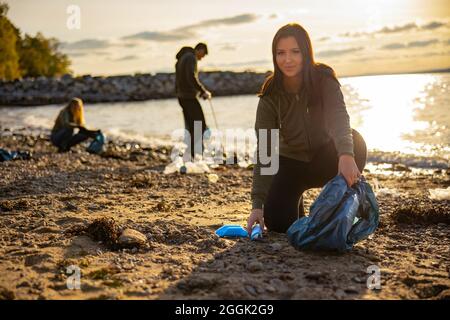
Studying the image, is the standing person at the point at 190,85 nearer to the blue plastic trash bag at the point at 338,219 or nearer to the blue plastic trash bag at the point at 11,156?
the blue plastic trash bag at the point at 11,156

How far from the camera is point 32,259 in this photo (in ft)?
13.2

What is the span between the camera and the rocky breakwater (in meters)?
47.6

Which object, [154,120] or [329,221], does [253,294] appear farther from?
[154,120]

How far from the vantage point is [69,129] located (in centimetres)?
1198

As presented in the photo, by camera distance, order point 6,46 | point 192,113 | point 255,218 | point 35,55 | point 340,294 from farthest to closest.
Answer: point 35,55 → point 6,46 → point 192,113 → point 255,218 → point 340,294

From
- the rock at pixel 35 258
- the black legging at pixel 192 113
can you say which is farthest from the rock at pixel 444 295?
the black legging at pixel 192 113

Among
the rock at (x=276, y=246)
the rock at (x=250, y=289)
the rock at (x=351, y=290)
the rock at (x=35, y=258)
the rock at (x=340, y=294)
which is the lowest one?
the rock at (x=351, y=290)

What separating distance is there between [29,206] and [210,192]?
2601 millimetres

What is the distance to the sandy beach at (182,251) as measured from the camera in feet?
11.3

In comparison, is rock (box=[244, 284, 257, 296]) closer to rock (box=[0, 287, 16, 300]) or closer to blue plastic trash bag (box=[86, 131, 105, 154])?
rock (box=[0, 287, 16, 300])

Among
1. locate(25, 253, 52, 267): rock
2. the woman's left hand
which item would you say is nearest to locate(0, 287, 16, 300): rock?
locate(25, 253, 52, 267): rock

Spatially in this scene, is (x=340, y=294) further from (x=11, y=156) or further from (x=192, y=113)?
(x=11, y=156)

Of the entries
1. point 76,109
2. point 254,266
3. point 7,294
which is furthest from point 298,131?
point 76,109

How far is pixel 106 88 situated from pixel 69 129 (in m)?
42.7
